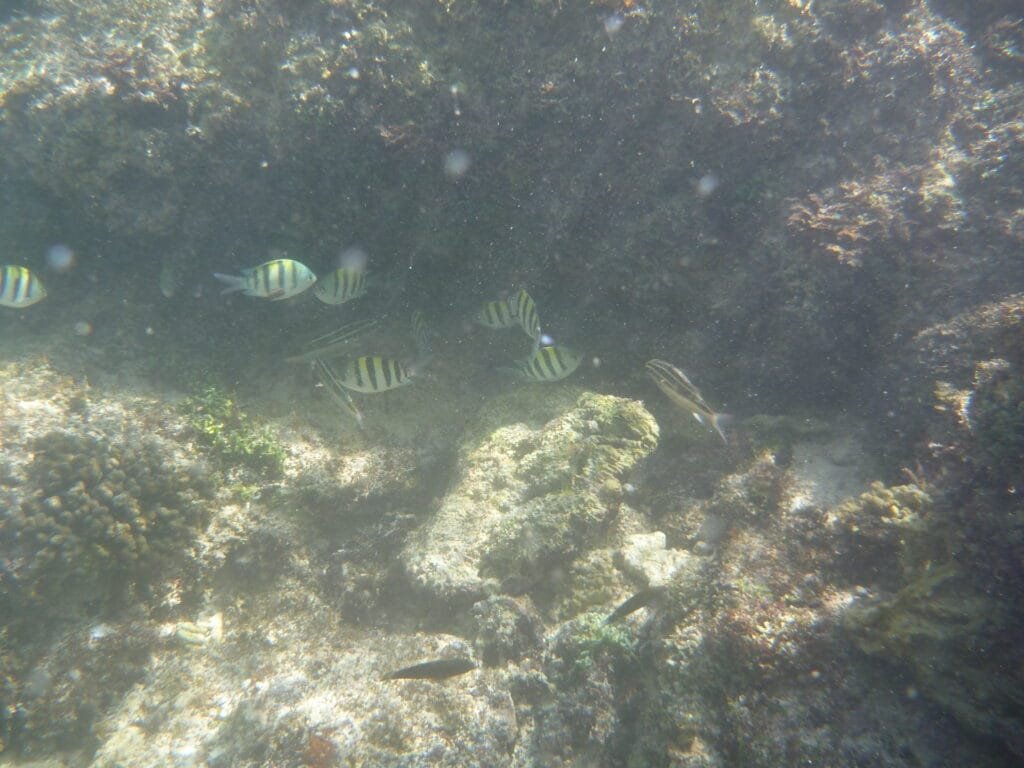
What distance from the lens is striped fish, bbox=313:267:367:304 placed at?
4535 mm

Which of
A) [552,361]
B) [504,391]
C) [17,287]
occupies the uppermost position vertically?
[17,287]

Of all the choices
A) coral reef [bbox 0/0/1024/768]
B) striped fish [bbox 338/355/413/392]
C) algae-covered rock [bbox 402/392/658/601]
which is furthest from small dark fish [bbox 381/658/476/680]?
striped fish [bbox 338/355/413/392]

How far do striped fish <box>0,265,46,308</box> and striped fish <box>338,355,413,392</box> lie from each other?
3273 millimetres

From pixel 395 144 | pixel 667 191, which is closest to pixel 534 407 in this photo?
pixel 667 191

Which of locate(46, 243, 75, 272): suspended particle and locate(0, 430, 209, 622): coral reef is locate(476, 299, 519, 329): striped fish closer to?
locate(0, 430, 209, 622): coral reef

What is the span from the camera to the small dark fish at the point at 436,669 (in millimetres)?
3803

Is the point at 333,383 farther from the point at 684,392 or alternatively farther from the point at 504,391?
the point at 684,392

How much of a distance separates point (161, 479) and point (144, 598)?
105cm

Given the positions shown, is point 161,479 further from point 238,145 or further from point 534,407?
point 534,407

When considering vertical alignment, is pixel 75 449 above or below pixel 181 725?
above

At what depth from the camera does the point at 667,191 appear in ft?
16.4

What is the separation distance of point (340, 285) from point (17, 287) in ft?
9.71

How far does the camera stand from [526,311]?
462 cm

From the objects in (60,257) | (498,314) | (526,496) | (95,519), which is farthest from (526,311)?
(60,257)
